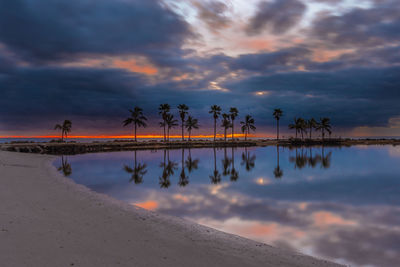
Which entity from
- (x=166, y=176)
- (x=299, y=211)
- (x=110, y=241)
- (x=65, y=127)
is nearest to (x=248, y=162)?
(x=166, y=176)

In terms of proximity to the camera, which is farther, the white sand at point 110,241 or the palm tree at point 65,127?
the palm tree at point 65,127

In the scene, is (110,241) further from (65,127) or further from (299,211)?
(65,127)

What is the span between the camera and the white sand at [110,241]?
569 centimetres

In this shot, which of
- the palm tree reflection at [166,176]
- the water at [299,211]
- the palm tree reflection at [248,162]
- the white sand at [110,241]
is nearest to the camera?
the white sand at [110,241]

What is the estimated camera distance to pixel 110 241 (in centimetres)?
700

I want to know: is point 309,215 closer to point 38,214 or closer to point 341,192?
point 341,192

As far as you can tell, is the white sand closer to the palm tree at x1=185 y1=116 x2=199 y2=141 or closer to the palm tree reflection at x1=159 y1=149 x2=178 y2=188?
the palm tree reflection at x1=159 y1=149 x2=178 y2=188

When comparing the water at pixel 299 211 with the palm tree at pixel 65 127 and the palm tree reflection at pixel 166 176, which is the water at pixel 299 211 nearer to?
the palm tree reflection at pixel 166 176

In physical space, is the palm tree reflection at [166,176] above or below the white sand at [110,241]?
below

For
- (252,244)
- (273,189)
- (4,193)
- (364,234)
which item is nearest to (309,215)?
(364,234)

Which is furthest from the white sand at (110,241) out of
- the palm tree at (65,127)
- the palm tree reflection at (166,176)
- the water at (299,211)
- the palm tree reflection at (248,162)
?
the palm tree at (65,127)

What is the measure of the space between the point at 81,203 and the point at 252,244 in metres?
8.28

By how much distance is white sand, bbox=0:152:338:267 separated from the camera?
18.7 ft

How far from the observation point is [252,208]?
14281mm
